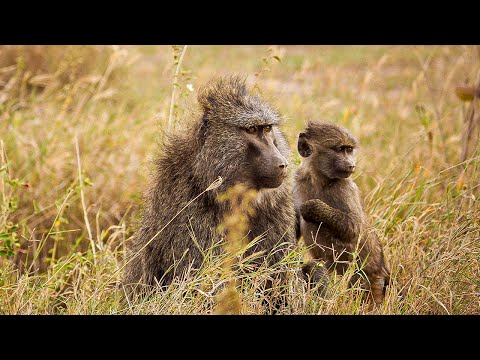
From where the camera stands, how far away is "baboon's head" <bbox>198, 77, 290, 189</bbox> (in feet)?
11.1

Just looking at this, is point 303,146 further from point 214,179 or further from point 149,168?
point 149,168

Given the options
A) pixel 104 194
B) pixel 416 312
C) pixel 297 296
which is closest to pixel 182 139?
pixel 297 296

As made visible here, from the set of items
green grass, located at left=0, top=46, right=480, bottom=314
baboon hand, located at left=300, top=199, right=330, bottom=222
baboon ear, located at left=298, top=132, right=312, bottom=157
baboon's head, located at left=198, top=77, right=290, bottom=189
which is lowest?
green grass, located at left=0, top=46, right=480, bottom=314

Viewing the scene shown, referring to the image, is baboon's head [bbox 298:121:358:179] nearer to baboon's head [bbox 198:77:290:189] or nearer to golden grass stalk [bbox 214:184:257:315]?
baboon's head [bbox 198:77:290:189]

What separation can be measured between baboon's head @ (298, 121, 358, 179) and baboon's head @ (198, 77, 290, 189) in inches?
15.7

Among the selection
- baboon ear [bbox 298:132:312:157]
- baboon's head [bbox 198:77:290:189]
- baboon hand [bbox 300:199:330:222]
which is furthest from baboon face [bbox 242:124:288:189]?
baboon ear [bbox 298:132:312:157]

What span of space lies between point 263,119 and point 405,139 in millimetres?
3677

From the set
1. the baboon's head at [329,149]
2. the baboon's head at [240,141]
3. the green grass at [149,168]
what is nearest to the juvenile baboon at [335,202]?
the baboon's head at [329,149]

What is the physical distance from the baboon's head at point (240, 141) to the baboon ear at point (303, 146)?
40 centimetres

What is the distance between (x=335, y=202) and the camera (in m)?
3.90

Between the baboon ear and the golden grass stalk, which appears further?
the baboon ear

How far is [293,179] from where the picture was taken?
407cm

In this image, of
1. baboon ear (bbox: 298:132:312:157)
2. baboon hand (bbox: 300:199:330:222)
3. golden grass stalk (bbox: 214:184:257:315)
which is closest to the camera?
golden grass stalk (bbox: 214:184:257:315)

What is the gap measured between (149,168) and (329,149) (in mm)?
1024
